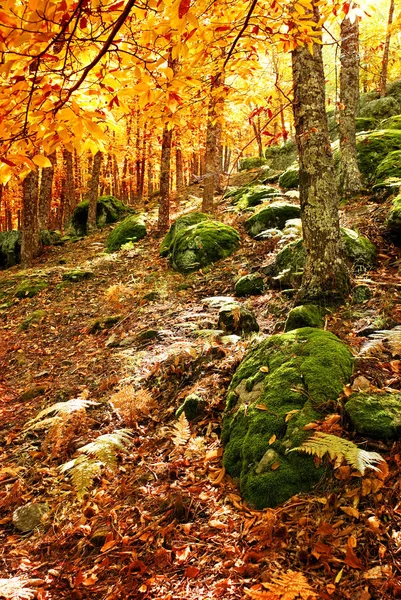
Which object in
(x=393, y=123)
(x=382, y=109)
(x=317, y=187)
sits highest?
(x=382, y=109)

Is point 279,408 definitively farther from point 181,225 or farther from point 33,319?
point 181,225

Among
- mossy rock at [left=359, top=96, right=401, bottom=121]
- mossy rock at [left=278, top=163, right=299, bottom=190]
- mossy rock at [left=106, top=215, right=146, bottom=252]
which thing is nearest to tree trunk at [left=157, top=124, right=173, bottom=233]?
mossy rock at [left=106, top=215, right=146, bottom=252]

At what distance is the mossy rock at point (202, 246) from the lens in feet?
26.7

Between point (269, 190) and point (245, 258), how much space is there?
11.9ft

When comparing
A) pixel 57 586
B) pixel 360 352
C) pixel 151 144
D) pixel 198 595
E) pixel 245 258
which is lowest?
pixel 57 586

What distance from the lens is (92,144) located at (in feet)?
8.25

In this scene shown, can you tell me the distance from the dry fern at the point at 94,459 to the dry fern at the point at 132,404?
313mm

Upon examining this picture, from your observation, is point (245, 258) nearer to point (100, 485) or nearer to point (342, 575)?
point (100, 485)

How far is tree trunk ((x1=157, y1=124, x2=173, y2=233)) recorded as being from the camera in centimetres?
1054

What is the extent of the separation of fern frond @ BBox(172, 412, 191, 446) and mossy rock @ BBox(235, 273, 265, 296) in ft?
9.52

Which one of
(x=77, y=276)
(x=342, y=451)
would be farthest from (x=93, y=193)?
(x=342, y=451)

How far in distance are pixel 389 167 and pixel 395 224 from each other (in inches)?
122

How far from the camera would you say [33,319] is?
8609 mm

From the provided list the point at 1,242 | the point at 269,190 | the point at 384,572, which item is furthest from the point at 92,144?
the point at 1,242
